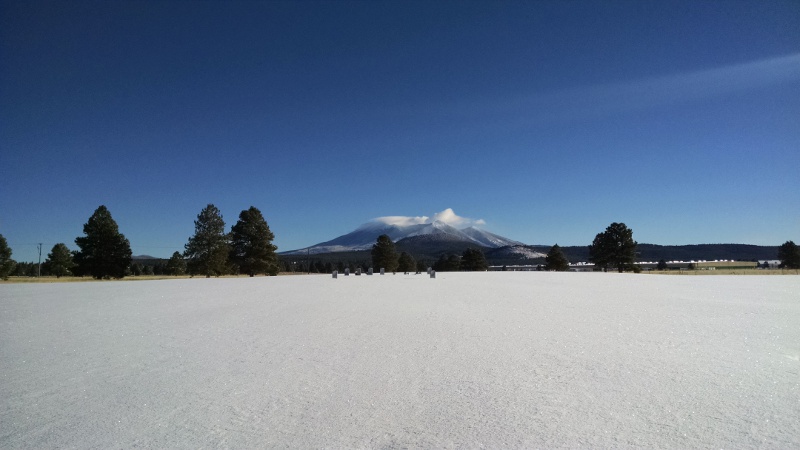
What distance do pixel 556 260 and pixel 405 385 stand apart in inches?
3697

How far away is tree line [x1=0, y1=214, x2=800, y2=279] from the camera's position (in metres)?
45.2

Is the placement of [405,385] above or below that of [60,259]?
below

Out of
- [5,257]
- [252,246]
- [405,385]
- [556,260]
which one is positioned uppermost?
[252,246]

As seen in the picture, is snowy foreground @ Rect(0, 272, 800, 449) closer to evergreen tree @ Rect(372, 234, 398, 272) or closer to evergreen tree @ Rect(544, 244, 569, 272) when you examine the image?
evergreen tree @ Rect(372, 234, 398, 272)

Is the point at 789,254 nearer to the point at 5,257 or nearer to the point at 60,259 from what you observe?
the point at 5,257

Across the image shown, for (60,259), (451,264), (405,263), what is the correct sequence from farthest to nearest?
(451,264) → (405,263) → (60,259)

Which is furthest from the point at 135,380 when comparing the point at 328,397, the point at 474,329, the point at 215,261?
the point at 215,261

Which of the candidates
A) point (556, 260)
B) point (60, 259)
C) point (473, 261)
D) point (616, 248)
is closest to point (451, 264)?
point (473, 261)

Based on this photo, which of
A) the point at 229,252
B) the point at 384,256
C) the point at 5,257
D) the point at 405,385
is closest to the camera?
the point at 405,385

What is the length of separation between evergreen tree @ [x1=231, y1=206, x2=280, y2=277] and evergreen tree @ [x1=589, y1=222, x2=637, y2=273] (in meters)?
54.1

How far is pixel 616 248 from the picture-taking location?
78.1 meters

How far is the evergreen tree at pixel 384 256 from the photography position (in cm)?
9044

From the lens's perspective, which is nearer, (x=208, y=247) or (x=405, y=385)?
(x=405, y=385)

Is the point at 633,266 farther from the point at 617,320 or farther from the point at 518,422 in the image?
the point at 518,422
